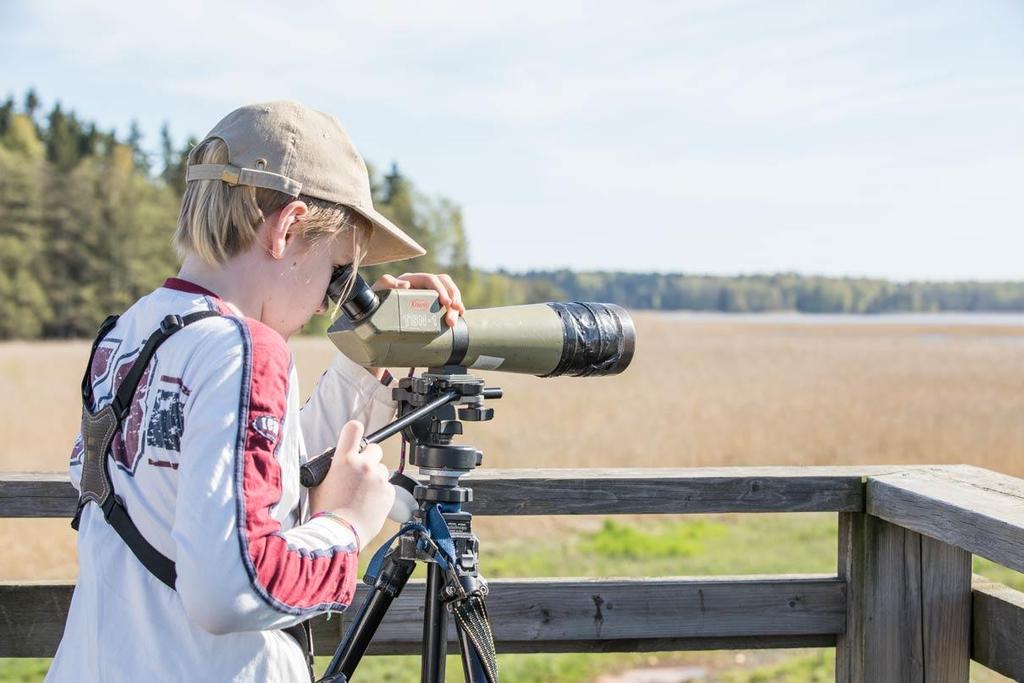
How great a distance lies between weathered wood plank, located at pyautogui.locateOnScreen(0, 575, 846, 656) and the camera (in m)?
2.05

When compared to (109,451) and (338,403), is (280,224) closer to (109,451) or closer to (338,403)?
Answer: (109,451)

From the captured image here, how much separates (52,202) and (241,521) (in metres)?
50.2

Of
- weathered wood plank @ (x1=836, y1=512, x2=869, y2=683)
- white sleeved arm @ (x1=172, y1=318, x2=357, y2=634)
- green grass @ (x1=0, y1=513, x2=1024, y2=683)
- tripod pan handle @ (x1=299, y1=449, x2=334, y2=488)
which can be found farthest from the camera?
green grass @ (x1=0, y1=513, x2=1024, y2=683)

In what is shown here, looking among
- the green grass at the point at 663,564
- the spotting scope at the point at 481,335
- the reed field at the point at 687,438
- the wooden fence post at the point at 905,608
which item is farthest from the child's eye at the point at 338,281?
the reed field at the point at 687,438

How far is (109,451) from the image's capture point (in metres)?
1.30

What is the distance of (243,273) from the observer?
1.38 m

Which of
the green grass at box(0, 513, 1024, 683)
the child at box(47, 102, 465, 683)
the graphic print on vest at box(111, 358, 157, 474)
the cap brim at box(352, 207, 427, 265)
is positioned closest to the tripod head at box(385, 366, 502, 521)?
the cap brim at box(352, 207, 427, 265)

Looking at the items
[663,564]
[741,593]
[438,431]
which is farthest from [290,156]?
[663,564]

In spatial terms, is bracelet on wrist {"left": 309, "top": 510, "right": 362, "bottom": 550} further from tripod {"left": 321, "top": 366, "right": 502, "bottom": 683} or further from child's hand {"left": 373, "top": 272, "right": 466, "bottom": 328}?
child's hand {"left": 373, "top": 272, "right": 466, "bottom": 328}

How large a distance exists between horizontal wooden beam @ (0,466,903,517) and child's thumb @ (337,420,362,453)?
2.34 feet

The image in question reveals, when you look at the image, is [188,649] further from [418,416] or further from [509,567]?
[509,567]

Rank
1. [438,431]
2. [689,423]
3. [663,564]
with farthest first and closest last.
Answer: [689,423] → [663,564] → [438,431]

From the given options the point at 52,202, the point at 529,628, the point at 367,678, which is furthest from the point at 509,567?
the point at 52,202

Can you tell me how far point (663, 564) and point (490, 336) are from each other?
16.4ft
